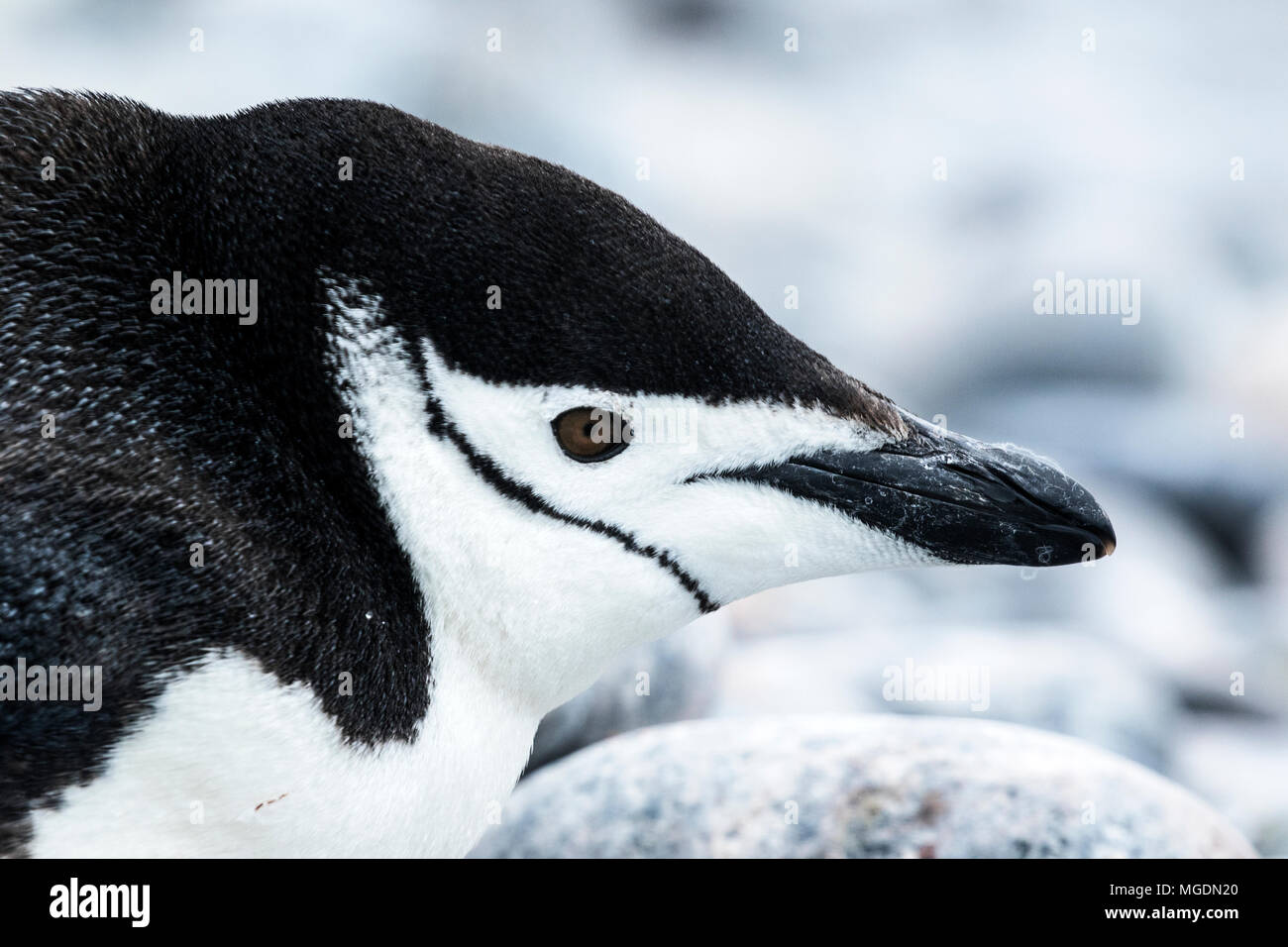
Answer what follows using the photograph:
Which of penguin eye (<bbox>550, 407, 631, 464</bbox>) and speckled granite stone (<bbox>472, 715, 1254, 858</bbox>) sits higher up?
penguin eye (<bbox>550, 407, 631, 464</bbox>)

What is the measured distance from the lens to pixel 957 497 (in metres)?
1.47

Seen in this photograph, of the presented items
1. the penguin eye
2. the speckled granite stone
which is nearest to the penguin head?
the penguin eye

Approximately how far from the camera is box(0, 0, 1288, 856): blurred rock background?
391 cm

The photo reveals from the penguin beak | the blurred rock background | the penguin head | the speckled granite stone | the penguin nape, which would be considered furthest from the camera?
the blurred rock background

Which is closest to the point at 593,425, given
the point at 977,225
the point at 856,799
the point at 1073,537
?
the point at 1073,537

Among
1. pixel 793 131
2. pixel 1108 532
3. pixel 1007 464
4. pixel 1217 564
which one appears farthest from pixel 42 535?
pixel 793 131

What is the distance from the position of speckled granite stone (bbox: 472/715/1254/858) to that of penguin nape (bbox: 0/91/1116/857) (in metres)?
1.07

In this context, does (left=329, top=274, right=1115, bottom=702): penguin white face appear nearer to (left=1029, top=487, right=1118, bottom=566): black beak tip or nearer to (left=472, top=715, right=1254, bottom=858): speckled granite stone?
(left=1029, top=487, right=1118, bottom=566): black beak tip

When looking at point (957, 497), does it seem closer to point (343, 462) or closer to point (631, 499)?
point (631, 499)

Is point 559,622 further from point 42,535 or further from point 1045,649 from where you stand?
point 1045,649

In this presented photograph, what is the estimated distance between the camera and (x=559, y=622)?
1.41 meters

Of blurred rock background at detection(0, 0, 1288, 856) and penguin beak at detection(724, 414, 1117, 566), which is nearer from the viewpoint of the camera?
penguin beak at detection(724, 414, 1117, 566)

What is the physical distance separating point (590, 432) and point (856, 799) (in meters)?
1.35

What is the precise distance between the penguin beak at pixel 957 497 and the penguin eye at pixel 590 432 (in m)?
0.14
